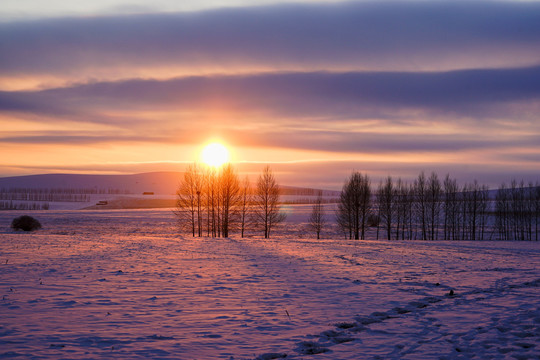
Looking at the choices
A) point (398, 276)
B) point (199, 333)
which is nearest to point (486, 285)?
point (398, 276)

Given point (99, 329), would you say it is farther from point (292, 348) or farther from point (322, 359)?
point (322, 359)

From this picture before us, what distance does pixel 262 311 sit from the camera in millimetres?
12188

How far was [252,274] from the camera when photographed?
1869 cm

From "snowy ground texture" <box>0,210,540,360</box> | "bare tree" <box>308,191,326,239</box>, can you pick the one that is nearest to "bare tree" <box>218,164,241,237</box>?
"bare tree" <box>308,191,326,239</box>

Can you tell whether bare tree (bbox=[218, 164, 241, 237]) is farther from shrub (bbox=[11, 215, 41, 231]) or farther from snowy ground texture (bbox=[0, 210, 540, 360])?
snowy ground texture (bbox=[0, 210, 540, 360])

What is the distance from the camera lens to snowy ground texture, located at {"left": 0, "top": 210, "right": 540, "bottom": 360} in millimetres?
8961

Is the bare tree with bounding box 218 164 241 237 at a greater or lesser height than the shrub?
greater

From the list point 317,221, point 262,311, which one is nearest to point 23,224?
point 317,221

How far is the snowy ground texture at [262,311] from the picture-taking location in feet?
29.4

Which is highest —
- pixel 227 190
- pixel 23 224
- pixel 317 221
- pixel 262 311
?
pixel 227 190

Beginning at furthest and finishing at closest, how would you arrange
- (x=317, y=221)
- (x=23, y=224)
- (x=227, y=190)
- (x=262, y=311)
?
(x=317, y=221)
(x=227, y=190)
(x=23, y=224)
(x=262, y=311)

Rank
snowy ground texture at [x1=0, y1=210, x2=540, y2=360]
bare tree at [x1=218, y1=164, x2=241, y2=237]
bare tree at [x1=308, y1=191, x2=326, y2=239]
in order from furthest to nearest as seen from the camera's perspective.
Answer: bare tree at [x1=308, y1=191, x2=326, y2=239] → bare tree at [x1=218, y1=164, x2=241, y2=237] → snowy ground texture at [x1=0, y1=210, x2=540, y2=360]

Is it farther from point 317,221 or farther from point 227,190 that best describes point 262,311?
point 317,221

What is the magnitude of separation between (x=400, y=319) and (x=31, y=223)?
56870 millimetres
